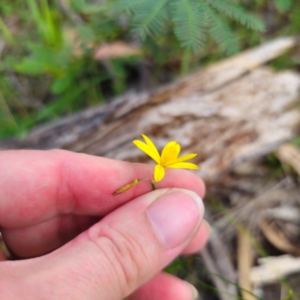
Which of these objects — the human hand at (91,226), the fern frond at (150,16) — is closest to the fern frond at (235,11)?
the fern frond at (150,16)

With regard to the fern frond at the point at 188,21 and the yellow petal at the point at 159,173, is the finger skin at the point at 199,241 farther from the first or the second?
the fern frond at the point at 188,21

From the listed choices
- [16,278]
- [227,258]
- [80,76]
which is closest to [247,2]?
[80,76]

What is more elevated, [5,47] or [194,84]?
[5,47]

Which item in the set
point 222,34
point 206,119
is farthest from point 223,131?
point 222,34

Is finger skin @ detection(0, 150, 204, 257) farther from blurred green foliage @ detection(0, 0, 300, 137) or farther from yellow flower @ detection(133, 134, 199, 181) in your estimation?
blurred green foliage @ detection(0, 0, 300, 137)

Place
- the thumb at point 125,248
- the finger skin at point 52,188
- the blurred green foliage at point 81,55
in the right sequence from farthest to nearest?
the blurred green foliage at point 81,55 < the finger skin at point 52,188 < the thumb at point 125,248

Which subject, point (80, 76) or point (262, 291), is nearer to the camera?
point (262, 291)

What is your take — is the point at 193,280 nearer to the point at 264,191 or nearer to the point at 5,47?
the point at 264,191

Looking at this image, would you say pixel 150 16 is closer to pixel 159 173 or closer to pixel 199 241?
pixel 159 173
